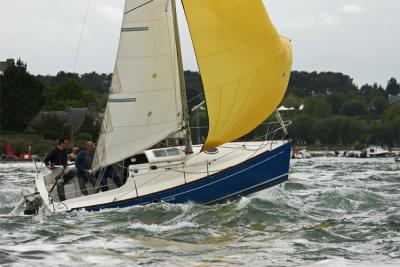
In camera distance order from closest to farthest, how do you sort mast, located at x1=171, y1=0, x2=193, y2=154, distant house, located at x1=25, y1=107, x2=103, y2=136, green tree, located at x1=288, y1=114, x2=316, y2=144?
1. mast, located at x1=171, y1=0, x2=193, y2=154
2. distant house, located at x1=25, y1=107, x2=103, y2=136
3. green tree, located at x1=288, y1=114, x2=316, y2=144

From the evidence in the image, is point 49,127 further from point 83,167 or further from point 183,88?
point 83,167

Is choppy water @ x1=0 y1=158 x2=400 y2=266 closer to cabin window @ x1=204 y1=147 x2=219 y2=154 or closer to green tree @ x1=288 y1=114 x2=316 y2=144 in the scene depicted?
cabin window @ x1=204 y1=147 x2=219 y2=154

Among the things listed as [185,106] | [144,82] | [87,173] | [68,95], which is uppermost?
[68,95]

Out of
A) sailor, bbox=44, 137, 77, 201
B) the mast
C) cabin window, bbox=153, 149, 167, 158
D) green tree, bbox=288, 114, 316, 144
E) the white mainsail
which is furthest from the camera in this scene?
green tree, bbox=288, 114, 316, 144

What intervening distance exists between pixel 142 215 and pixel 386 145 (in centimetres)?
14234

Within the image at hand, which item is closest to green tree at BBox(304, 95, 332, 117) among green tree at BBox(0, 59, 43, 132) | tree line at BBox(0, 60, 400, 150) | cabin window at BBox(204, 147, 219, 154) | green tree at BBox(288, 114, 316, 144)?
tree line at BBox(0, 60, 400, 150)

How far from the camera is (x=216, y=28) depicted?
22.8 metres

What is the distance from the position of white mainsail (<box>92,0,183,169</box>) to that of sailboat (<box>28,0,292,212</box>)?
0.02 m

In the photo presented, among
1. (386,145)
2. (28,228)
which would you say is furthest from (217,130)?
(386,145)

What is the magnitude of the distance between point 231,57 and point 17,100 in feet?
258

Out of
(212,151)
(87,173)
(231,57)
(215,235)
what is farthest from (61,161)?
(215,235)

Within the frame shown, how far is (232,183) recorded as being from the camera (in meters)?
22.5

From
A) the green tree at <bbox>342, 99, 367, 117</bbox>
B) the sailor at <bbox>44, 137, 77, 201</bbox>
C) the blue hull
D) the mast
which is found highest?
the green tree at <bbox>342, 99, 367, 117</bbox>

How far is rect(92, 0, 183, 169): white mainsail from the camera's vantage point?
23.6 m
